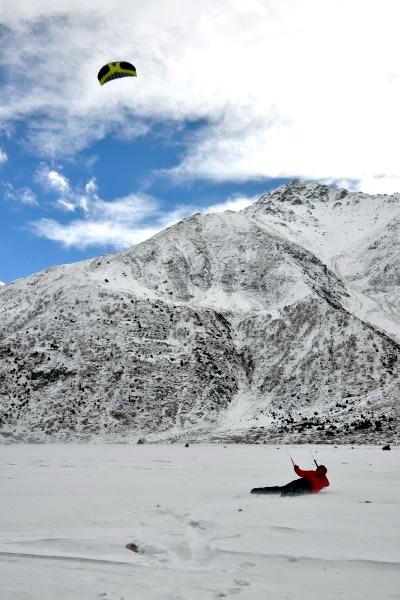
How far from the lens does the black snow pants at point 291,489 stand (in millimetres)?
12289

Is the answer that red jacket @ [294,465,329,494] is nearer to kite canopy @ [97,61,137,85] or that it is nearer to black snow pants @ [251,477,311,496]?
black snow pants @ [251,477,311,496]

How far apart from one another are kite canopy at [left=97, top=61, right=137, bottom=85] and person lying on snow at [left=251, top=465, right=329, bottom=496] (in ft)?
86.9

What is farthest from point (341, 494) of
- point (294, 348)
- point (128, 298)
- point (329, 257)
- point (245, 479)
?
point (329, 257)

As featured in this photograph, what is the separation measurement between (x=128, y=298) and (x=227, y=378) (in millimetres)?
17517

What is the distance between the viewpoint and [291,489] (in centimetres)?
1235

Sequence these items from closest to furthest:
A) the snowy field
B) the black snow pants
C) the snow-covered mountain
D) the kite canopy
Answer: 1. the snowy field
2. the black snow pants
3. the kite canopy
4. the snow-covered mountain

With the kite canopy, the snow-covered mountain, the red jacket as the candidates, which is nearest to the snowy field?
the red jacket

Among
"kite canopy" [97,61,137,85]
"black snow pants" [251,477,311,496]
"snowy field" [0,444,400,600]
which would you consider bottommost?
"black snow pants" [251,477,311,496]

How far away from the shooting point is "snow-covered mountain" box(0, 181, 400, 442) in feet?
160

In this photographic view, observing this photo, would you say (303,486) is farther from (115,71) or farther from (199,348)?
(199,348)

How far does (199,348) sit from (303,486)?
1850 inches

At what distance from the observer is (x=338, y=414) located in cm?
4691

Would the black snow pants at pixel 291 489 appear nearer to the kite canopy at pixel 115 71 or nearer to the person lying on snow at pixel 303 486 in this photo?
the person lying on snow at pixel 303 486

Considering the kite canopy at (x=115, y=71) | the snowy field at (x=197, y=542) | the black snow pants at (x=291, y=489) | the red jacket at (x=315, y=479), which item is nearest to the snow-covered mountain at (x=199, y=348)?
the red jacket at (x=315, y=479)
